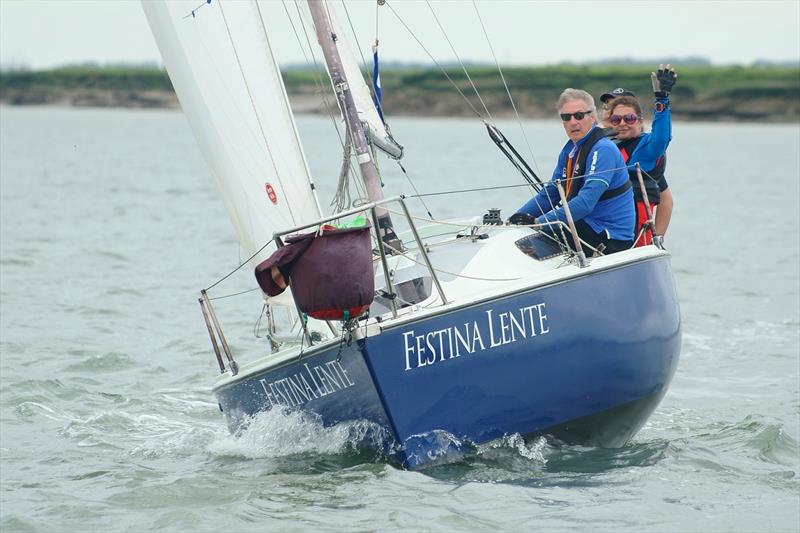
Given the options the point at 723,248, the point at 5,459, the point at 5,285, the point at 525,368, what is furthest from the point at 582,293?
the point at 723,248

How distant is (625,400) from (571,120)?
1890 millimetres

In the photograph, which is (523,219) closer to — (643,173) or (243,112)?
(643,173)

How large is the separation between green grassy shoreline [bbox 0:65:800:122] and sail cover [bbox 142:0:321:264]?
5764 centimetres

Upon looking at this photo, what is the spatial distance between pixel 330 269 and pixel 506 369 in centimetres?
134

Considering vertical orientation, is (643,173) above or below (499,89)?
below

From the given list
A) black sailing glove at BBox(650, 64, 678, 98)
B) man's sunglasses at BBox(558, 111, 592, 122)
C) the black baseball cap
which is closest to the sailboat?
man's sunglasses at BBox(558, 111, 592, 122)

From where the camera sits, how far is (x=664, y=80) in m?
8.86

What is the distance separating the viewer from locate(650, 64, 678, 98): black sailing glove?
8.84 meters

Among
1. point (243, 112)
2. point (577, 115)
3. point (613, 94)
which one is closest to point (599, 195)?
point (577, 115)

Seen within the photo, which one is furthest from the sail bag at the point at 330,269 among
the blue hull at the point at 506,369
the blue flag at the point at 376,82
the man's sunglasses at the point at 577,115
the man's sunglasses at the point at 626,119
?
the man's sunglasses at the point at 626,119

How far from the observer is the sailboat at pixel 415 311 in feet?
24.7

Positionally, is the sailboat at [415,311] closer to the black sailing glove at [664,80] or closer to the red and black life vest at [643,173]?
the red and black life vest at [643,173]

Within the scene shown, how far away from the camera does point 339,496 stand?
762 cm

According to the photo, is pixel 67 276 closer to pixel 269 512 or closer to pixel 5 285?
pixel 5 285
